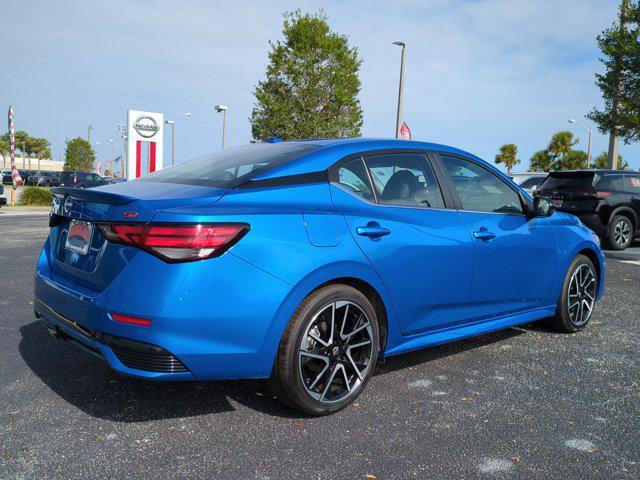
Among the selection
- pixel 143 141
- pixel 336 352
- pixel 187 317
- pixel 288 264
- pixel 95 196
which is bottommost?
pixel 336 352

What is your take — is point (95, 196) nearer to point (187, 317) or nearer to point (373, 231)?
point (187, 317)

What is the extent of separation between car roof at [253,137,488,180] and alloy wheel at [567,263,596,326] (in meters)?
1.68

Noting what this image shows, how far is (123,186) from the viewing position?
3279mm

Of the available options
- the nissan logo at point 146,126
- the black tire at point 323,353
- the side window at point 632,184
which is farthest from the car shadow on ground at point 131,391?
the nissan logo at point 146,126

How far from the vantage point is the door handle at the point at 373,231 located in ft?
10.3

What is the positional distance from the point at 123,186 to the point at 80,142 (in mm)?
69838

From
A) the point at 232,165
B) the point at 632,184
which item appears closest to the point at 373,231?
the point at 232,165

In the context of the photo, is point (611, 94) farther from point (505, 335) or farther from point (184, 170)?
point (184, 170)

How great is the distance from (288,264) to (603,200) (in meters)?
10.3

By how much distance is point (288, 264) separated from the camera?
276 cm

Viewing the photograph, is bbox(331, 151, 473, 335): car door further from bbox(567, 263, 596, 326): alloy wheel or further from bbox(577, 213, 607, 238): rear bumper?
bbox(577, 213, 607, 238): rear bumper

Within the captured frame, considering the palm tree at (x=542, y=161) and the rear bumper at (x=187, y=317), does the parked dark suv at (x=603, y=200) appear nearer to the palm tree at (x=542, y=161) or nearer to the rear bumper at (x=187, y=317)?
the rear bumper at (x=187, y=317)

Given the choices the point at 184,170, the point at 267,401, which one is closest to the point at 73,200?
the point at 184,170

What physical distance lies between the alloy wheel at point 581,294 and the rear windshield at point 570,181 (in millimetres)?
7016
